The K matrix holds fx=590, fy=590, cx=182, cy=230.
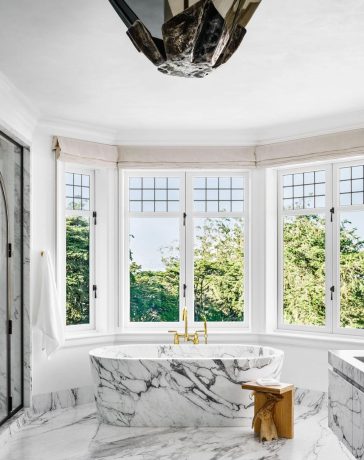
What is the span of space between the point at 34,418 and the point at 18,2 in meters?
3.47

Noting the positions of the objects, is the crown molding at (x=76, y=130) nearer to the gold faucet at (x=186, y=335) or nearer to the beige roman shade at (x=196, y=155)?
the beige roman shade at (x=196, y=155)

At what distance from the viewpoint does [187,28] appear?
252 centimetres

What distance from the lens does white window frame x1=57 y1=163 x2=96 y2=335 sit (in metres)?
5.39

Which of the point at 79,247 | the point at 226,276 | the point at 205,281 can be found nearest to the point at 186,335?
the point at 205,281

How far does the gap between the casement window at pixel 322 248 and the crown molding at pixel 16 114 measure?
246 centimetres

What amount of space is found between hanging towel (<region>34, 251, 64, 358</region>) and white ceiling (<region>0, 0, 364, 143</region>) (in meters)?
1.39

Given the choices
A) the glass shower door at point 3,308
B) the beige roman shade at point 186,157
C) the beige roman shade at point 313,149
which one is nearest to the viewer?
the glass shower door at point 3,308

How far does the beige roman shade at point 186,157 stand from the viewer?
5.83 metres

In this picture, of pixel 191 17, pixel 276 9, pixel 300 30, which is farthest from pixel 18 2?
pixel 300 30

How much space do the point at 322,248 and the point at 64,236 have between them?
241cm

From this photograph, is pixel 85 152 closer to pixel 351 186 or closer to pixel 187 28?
pixel 351 186

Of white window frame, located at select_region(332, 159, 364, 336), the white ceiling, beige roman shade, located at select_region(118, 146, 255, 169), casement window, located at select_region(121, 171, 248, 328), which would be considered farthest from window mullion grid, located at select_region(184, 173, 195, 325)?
white window frame, located at select_region(332, 159, 364, 336)

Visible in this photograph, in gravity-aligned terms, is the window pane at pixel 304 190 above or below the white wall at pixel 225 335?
above

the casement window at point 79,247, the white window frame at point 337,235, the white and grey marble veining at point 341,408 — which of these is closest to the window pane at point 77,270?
the casement window at point 79,247
